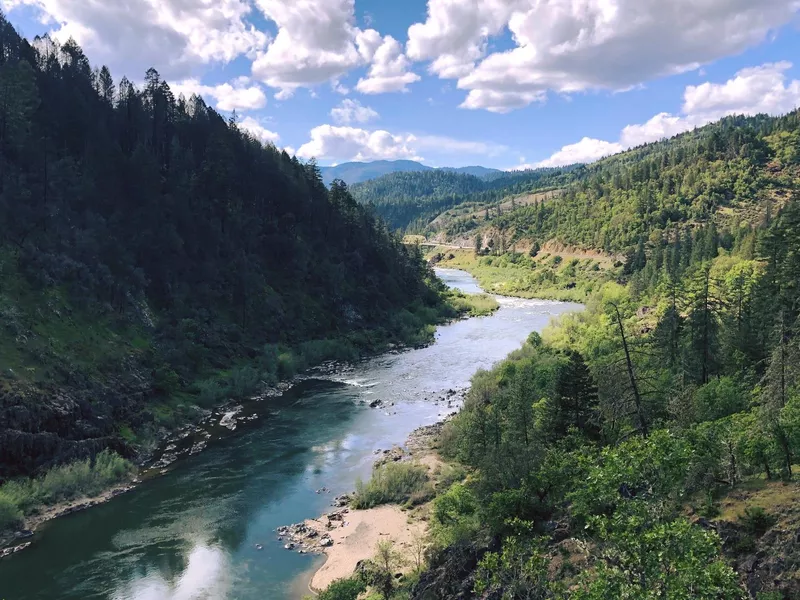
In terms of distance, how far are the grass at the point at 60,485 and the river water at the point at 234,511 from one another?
2.07 meters

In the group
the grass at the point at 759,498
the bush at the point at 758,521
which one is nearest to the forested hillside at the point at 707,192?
the grass at the point at 759,498

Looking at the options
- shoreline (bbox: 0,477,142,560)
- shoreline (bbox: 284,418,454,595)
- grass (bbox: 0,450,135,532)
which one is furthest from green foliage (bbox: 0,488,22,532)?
shoreline (bbox: 284,418,454,595)

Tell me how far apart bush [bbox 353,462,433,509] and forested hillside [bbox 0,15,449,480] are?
21.7 m

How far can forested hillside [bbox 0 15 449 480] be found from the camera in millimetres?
51125

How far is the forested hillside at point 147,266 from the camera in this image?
2013 inches

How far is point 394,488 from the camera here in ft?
140

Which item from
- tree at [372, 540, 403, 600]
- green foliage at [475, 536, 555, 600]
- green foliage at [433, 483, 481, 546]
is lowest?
tree at [372, 540, 403, 600]

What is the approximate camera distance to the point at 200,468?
4744cm

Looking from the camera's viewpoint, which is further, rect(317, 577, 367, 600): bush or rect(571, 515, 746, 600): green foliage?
rect(317, 577, 367, 600): bush

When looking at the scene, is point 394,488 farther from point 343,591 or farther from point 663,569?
point 663,569

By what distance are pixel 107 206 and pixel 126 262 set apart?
1092 cm

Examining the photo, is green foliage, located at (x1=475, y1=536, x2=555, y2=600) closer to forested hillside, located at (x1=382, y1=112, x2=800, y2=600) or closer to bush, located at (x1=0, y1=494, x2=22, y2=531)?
forested hillside, located at (x1=382, y1=112, x2=800, y2=600)

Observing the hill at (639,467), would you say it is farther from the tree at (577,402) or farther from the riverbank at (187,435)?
the riverbank at (187,435)

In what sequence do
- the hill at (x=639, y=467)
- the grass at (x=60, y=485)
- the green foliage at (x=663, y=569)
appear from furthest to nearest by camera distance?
the grass at (x=60, y=485) → the hill at (x=639, y=467) → the green foliage at (x=663, y=569)
